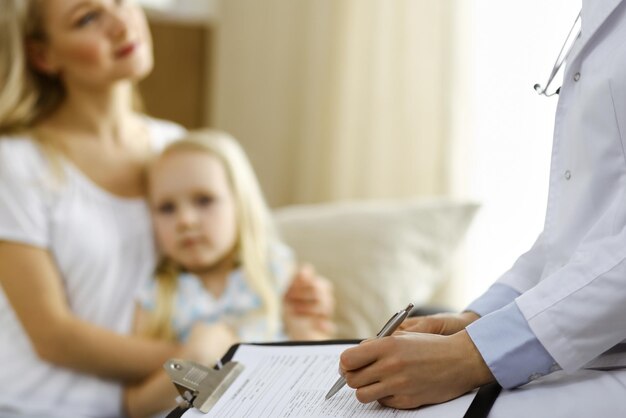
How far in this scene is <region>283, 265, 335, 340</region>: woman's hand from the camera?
163 cm

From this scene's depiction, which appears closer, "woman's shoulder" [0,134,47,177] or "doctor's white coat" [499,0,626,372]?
"doctor's white coat" [499,0,626,372]

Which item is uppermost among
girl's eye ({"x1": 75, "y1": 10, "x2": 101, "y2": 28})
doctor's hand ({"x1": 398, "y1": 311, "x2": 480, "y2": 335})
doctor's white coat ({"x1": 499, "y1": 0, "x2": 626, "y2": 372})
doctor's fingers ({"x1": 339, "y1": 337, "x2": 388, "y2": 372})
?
girl's eye ({"x1": 75, "y1": 10, "x2": 101, "y2": 28})

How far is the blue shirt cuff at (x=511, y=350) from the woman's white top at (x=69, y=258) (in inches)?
37.3

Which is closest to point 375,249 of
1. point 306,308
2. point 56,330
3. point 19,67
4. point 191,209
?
point 306,308

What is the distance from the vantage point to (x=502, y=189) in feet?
7.16

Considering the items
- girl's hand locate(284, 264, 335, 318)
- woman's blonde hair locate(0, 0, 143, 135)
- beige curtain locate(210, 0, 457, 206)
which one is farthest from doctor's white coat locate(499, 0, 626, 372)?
beige curtain locate(210, 0, 457, 206)

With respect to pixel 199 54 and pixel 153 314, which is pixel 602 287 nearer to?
pixel 153 314

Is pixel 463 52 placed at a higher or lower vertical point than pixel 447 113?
higher

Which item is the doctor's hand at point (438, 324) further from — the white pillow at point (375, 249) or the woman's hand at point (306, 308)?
the white pillow at point (375, 249)

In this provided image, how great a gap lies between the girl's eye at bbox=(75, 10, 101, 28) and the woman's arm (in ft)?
1.41

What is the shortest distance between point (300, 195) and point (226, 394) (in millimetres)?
1821

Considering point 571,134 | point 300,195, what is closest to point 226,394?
point 571,134

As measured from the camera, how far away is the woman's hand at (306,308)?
163 cm

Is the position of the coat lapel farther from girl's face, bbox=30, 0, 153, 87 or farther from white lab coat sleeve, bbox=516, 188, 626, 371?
girl's face, bbox=30, 0, 153, 87
